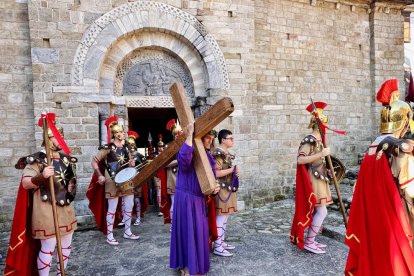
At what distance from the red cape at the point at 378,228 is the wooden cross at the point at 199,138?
1396 millimetres

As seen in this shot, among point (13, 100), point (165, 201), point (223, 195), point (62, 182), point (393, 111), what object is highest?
point (13, 100)

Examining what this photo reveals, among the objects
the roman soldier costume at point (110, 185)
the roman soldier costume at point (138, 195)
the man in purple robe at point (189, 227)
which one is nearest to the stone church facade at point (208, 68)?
the roman soldier costume at point (138, 195)

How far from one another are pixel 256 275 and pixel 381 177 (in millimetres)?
2014

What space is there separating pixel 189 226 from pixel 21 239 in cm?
188

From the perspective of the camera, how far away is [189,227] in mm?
3240

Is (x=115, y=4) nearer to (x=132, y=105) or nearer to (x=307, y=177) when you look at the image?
(x=132, y=105)

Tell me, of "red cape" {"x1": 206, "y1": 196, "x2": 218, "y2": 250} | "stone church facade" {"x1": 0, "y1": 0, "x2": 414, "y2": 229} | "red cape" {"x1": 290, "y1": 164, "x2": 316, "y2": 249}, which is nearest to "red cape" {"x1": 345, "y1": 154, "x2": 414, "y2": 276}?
"red cape" {"x1": 290, "y1": 164, "x2": 316, "y2": 249}

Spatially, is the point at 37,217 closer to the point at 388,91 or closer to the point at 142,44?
the point at 388,91

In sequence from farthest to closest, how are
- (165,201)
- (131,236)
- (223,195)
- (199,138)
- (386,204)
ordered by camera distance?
1. (165,201)
2. (131,236)
3. (223,195)
4. (199,138)
5. (386,204)

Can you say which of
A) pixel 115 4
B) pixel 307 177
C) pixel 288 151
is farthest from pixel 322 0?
pixel 307 177

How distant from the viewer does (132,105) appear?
7004 millimetres

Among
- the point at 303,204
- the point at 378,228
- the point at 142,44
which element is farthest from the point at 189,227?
the point at 142,44

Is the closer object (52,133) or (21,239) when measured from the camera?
(21,239)

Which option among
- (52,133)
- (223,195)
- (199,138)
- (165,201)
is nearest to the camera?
(199,138)
